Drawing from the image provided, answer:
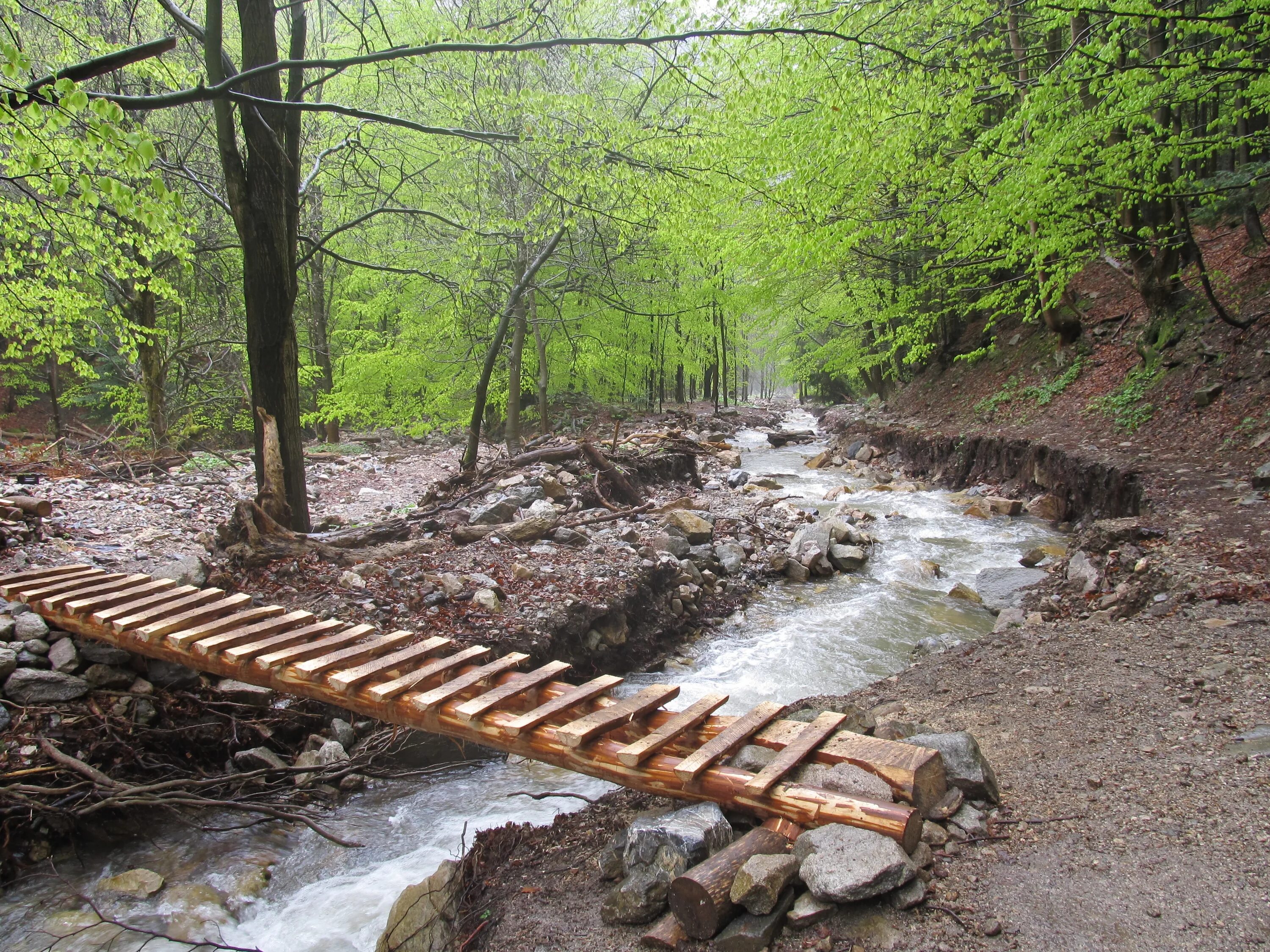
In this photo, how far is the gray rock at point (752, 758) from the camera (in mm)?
2791

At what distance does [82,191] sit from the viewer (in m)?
2.83

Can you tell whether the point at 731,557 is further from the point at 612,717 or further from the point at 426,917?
the point at 426,917

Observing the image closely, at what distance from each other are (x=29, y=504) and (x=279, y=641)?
427 centimetres

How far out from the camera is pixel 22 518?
6305 mm

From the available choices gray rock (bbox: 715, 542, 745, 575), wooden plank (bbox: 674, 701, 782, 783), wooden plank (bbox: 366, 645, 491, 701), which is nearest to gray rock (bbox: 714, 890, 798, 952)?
wooden plank (bbox: 674, 701, 782, 783)

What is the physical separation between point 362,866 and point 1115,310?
1583cm

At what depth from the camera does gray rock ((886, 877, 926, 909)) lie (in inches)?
83.7

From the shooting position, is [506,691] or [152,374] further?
[152,374]

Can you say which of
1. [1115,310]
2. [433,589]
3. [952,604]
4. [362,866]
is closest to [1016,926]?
[362,866]

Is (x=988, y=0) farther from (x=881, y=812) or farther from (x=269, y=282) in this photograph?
(x=881, y=812)

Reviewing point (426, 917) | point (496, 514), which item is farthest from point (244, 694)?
point (496, 514)

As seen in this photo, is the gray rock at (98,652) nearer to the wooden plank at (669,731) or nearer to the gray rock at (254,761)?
the gray rock at (254,761)

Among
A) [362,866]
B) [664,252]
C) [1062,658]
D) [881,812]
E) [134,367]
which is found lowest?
[362,866]

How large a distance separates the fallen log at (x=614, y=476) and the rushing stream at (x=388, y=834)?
3.32 meters
